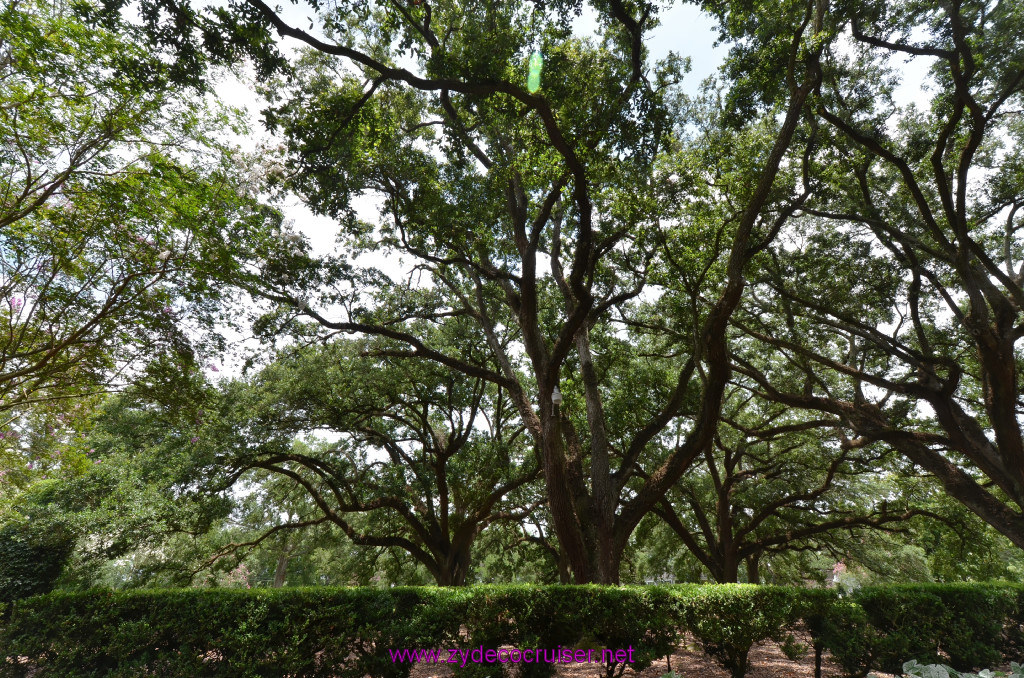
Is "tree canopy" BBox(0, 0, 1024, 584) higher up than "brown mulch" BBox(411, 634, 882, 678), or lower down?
higher up

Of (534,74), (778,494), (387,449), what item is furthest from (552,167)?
(778,494)

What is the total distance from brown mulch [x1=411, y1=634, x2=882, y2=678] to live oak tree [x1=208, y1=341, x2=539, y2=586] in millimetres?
5787

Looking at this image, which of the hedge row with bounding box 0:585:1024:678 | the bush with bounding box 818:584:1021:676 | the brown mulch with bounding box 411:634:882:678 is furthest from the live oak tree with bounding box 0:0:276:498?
the bush with bounding box 818:584:1021:676

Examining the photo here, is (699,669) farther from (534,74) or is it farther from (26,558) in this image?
(26,558)

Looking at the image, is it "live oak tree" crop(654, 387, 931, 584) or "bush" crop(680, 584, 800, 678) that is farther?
"live oak tree" crop(654, 387, 931, 584)

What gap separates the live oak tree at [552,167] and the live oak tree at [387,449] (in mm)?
2527

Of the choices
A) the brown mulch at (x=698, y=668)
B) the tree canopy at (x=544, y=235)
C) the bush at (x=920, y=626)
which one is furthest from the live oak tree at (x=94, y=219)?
the bush at (x=920, y=626)

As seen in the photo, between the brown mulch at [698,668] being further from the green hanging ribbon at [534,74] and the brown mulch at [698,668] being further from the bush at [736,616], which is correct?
the green hanging ribbon at [534,74]

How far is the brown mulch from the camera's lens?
19.2ft

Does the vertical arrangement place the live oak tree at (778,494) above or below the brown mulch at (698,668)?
above

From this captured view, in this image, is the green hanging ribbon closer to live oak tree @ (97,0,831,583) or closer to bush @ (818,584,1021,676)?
live oak tree @ (97,0,831,583)

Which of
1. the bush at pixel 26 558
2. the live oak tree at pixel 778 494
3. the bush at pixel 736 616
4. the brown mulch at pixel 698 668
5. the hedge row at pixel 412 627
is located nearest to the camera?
the hedge row at pixel 412 627

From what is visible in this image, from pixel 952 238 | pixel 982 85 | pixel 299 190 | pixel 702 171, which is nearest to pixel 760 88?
pixel 702 171

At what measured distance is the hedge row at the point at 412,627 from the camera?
17.0ft
